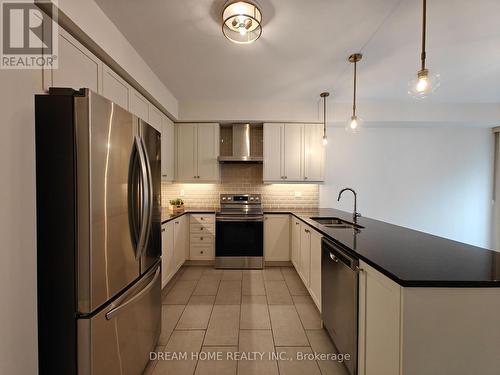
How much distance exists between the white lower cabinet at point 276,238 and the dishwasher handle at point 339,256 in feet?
5.43

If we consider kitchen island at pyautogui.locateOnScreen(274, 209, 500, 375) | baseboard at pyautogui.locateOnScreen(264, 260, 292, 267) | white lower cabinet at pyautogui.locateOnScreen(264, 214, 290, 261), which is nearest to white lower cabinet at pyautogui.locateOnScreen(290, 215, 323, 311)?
white lower cabinet at pyautogui.locateOnScreen(264, 214, 290, 261)

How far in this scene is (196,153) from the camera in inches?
150

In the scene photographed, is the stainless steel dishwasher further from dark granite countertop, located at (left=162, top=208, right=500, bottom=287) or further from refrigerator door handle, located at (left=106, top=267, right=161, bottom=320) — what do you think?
refrigerator door handle, located at (left=106, top=267, right=161, bottom=320)

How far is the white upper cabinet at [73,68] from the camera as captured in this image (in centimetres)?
132

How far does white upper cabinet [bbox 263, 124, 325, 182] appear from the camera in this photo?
Answer: 3750 mm

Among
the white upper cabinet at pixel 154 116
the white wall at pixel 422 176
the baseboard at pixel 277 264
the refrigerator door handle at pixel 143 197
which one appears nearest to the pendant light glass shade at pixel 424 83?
the refrigerator door handle at pixel 143 197

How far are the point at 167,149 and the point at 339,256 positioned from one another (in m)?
2.94

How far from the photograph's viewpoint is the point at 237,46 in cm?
212

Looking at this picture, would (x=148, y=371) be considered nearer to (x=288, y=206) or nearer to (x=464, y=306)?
(x=464, y=306)

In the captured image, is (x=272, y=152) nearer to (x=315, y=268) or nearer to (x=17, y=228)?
(x=315, y=268)

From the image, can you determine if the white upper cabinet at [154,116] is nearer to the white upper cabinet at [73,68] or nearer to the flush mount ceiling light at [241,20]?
the white upper cabinet at [73,68]

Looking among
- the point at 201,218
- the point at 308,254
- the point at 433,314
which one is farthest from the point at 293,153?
the point at 433,314

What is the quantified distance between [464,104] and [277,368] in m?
4.68

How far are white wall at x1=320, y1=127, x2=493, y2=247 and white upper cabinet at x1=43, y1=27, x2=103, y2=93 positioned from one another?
3.47 meters
